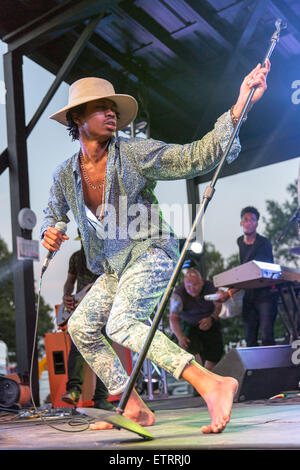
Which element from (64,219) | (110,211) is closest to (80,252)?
(64,219)

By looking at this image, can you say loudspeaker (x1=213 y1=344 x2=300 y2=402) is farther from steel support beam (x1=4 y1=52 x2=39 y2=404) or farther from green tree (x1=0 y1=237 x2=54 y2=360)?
green tree (x1=0 y1=237 x2=54 y2=360)

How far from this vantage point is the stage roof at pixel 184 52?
21.3 ft

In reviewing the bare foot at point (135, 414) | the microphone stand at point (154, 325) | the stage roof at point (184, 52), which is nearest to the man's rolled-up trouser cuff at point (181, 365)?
the microphone stand at point (154, 325)

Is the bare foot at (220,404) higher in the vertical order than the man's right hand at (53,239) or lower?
lower

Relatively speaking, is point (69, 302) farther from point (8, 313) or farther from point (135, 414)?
point (8, 313)

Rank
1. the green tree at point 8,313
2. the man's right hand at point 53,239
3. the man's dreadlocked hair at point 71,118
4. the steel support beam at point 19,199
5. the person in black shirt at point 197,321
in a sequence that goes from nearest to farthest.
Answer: the man's right hand at point 53,239 → the man's dreadlocked hair at point 71,118 → the steel support beam at point 19,199 → the person in black shirt at point 197,321 → the green tree at point 8,313

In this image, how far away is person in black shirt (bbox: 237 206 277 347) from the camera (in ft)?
17.1

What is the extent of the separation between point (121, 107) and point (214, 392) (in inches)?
58.8

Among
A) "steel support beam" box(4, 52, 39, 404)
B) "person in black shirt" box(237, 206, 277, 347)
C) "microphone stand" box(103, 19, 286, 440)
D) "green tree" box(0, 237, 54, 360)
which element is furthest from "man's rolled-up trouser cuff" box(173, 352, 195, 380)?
"green tree" box(0, 237, 54, 360)

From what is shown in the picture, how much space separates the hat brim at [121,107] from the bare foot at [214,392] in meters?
1.31

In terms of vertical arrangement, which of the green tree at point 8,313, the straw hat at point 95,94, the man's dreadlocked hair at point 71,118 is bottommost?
the green tree at point 8,313

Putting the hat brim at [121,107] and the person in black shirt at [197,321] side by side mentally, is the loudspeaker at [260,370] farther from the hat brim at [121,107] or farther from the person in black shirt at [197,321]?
the person in black shirt at [197,321]

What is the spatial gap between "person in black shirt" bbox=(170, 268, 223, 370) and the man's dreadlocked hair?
384 centimetres

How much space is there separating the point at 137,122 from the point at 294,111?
2.26 meters
